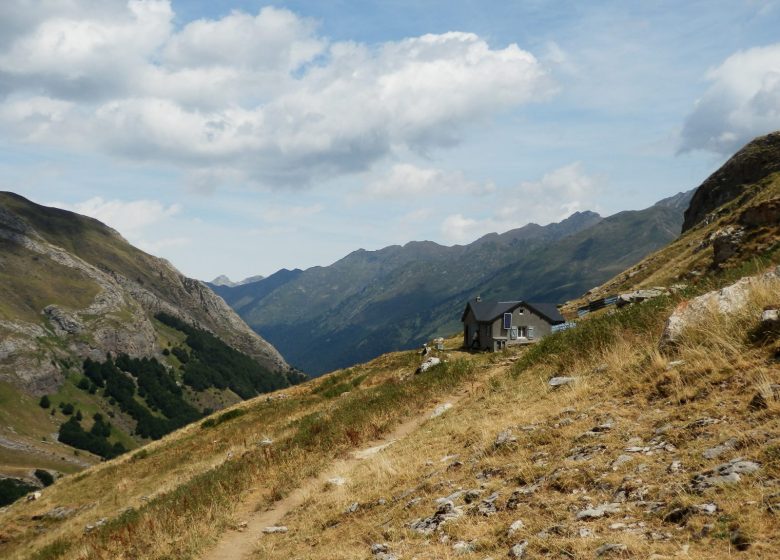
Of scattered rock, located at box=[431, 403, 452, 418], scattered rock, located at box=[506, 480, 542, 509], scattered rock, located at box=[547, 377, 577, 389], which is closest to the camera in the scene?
scattered rock, located at box=[506, 480, 542, 509]

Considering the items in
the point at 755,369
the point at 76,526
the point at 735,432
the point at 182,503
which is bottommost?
the point at 76,526

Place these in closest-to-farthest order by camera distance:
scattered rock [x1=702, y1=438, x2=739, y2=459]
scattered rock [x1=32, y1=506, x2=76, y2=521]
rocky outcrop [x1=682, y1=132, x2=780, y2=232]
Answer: scattered rock [x1=702, y1=438, x2=739, y2=459]
scattered rock [x1=32, y1=506, x2=76, y2=521]
rocky outcrop [x1=682, y1=132, x2=780, y2=232]

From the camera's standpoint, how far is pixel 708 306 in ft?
A: 39.1

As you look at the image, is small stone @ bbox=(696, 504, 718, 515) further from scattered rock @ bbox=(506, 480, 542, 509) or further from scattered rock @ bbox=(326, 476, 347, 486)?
scattered rock @ bbox=(326, 476, 347, 486)

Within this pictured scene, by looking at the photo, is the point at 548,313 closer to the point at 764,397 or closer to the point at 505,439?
the point at 505,439

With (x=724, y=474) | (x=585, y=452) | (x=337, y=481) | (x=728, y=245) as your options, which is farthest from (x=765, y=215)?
(x=724, y=474)

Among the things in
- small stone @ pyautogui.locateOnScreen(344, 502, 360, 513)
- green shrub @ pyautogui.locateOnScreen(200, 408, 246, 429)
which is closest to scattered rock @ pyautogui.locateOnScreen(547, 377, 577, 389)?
small stone @ pyautogui.locateOnScreen(344, 502, 360, 513)

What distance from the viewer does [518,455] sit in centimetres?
979

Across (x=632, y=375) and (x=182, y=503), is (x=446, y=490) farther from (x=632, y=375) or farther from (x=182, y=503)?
(x=182, y=503)

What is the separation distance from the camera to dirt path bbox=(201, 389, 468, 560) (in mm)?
10992

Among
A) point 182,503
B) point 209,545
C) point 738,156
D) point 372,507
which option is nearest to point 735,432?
point 372,507

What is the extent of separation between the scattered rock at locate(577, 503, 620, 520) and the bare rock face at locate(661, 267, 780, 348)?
20.5 feet

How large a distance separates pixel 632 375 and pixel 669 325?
181 centimetres

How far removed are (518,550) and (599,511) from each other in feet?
3.93
